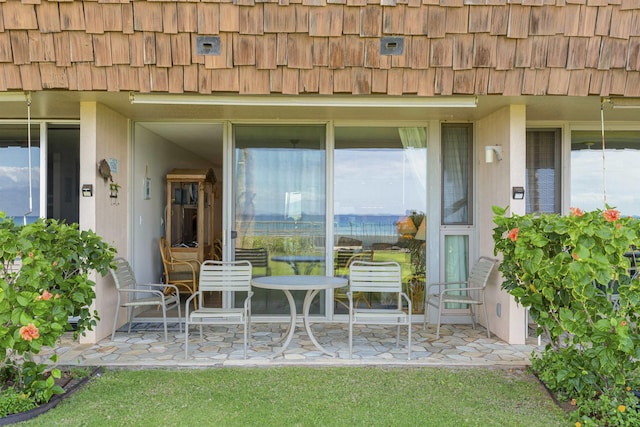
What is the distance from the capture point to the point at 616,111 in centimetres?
468

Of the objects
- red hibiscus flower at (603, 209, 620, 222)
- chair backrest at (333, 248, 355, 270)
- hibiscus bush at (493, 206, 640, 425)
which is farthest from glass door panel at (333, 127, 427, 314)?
red hibiscus flower at (603, 209, 620, 222)

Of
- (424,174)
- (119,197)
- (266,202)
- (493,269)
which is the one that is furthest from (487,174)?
(119,197)

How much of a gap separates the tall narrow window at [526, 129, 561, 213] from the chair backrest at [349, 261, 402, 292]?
2.12 m

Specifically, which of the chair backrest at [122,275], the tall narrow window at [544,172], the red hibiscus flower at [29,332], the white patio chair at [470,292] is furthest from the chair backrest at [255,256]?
the tall narrow window at [544,172]

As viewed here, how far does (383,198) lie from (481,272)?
136 centimetres

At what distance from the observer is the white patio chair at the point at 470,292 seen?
4609 millimetres

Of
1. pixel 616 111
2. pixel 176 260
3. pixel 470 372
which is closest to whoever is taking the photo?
pixel 470 372

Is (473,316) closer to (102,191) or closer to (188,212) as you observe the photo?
(102,191)

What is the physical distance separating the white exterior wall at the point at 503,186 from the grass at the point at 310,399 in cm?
84

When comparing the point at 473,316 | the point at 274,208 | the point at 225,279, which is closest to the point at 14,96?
the point at 225,279

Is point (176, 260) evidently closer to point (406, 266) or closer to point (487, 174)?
point (406, 266)

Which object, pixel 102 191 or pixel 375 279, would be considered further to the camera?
pixel 102 191

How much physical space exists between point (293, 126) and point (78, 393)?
338cm

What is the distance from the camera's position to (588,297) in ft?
8.58
